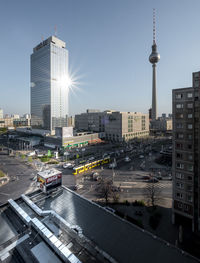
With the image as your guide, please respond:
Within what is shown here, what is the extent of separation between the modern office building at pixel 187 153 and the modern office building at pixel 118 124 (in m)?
80.6

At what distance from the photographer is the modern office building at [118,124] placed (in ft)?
351

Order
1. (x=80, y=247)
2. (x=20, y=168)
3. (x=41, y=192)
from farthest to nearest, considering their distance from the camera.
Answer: (x=20, y=168) → (x=41, y=192) → (x=80, y=247)

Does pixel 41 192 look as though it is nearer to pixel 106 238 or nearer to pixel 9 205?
pixel 9 205

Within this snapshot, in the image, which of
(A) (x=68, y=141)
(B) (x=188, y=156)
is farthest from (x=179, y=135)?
(A) (x=68, y=141)

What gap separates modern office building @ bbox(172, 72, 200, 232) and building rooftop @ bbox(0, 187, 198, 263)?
13926 mm

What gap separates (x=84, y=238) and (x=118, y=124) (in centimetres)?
9784

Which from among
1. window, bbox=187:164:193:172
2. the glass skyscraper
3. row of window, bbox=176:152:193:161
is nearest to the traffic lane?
row of window, bbox=176:152:193:161

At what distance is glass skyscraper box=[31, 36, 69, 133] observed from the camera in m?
124

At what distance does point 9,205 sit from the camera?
53.6ft

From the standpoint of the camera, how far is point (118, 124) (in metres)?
107

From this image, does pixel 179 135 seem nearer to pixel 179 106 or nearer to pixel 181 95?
pixel 179 106

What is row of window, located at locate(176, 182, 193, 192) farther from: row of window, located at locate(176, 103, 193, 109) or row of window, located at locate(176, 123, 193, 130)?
row of window, located at locate(176, 103, 193, 109)

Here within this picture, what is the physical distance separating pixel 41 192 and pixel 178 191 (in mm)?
22981

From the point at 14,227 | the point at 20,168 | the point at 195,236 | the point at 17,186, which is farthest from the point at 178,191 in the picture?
the point at 20,168
